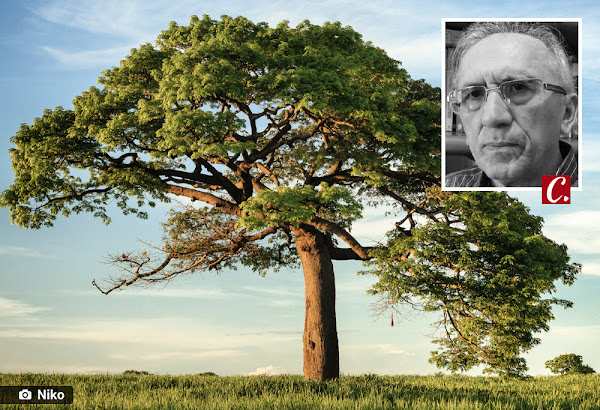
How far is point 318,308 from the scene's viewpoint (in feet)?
58.6

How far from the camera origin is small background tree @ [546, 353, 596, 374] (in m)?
24.8

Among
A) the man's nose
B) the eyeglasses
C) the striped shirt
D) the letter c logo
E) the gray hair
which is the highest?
the gray hair

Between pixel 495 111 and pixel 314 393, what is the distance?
7871mm

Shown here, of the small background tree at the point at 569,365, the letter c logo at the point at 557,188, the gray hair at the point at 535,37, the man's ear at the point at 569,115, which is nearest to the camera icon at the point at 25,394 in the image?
the gray hair at the point at 535,37

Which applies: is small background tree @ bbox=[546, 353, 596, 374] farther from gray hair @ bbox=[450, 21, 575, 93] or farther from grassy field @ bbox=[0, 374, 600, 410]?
gray hair @ bbox=[450, 21, 575, 93]

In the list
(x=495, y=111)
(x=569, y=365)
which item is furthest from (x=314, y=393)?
(x=569, y=365)

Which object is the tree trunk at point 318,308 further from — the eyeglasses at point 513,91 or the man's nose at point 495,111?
the man's nose at point 495,111

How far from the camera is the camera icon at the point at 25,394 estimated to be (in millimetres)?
12595

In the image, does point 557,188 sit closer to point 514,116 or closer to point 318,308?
point 514,116

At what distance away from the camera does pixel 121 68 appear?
17.0 m

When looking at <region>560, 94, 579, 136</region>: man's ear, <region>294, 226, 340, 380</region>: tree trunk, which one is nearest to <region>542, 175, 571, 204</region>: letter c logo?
<region>560, 94, 579, 136</region>: man's ear

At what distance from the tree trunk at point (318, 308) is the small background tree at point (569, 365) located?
12.5m

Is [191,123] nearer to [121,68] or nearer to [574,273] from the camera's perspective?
[121,68]

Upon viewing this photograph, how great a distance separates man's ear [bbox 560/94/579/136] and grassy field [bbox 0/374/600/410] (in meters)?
6.06
